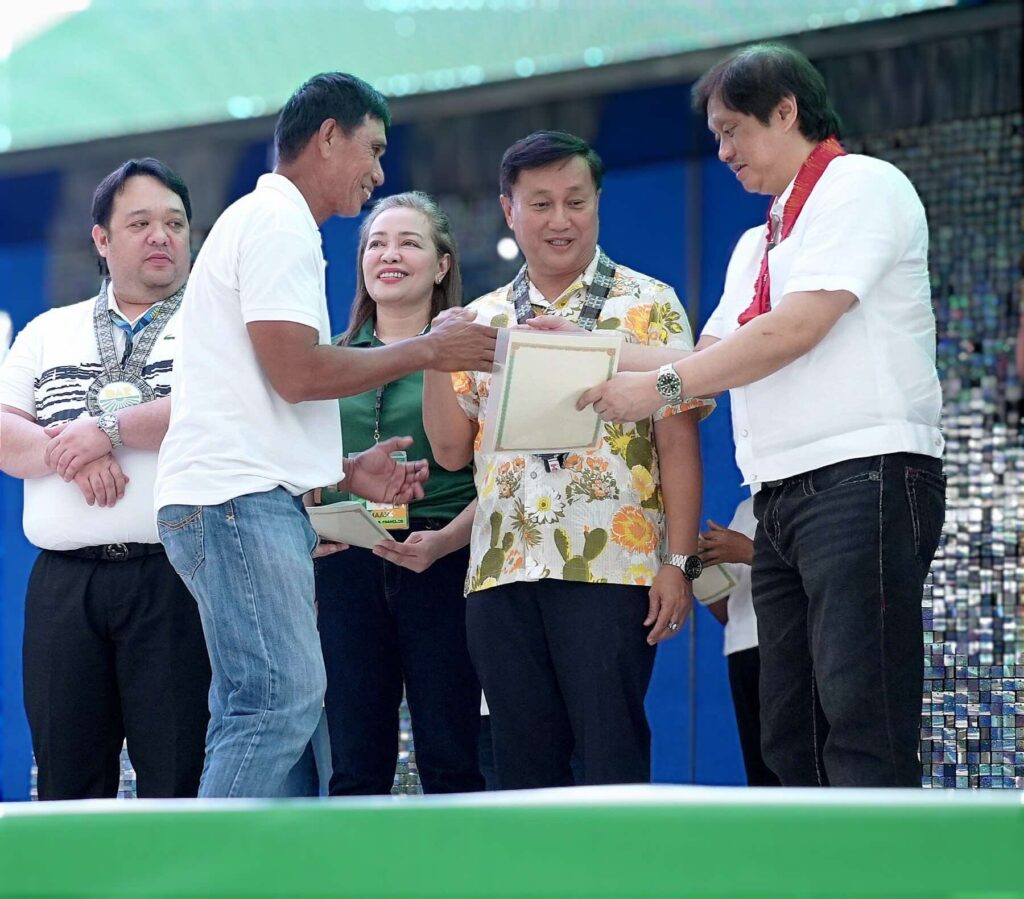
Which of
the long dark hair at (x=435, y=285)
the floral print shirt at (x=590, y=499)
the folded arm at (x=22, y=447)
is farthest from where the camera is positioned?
the long dark hair at (x=435, y=285)

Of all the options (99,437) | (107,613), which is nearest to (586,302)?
(99,437)

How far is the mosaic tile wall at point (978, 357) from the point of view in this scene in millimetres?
3877

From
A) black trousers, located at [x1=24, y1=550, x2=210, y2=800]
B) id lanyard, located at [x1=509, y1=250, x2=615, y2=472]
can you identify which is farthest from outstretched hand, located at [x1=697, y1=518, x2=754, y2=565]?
black trousers, located at [x1=24, y1=550, x2=210, y2=800]

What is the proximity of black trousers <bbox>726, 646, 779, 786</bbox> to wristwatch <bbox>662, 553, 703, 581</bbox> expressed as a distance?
0.47 metres

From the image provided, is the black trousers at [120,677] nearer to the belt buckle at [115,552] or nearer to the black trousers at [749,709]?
the belt buckle at [115,552]

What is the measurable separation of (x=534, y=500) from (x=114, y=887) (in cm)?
180

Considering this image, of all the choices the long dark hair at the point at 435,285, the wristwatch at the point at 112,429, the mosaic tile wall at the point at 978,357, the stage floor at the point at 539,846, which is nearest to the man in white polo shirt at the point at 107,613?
the wristwatch at the point at 112,429

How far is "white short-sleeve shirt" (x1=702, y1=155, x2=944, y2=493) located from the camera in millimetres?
2154

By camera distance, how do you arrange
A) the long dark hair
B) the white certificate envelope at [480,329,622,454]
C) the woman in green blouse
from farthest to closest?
the long dark hair < the woman in green blouse < the white certificate envelope at [480,329,622,454]

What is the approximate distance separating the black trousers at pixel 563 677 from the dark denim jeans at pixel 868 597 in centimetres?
40

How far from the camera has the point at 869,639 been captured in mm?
2086

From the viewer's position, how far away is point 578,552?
2514 millimetres

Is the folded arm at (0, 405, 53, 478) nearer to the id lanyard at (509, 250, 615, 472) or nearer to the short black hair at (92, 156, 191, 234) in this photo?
the short black hair at (92, 156, 191, 234)

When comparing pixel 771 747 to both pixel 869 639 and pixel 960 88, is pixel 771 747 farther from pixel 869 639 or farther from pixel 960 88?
pixel 960 88
